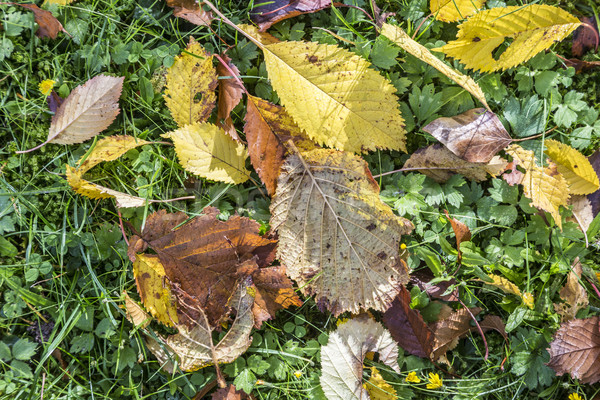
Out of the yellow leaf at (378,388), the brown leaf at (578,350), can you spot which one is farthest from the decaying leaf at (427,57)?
the yellow leaf at (378,388)

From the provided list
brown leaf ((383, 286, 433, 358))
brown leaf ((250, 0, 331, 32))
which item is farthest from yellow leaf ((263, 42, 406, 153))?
brown leaf ((383, 286, 433, 358))

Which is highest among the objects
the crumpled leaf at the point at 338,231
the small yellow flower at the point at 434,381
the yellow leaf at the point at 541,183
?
the yellow leaf at the point at 541,183

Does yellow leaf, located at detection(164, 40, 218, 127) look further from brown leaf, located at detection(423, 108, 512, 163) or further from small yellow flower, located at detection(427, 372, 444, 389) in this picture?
small yellow flower, located at detection(427, 372, 444, 389)

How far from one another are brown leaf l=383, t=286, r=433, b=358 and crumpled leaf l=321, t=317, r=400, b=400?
63 mm

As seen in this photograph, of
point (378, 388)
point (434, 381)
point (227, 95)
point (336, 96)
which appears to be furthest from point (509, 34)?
point (378, 388)

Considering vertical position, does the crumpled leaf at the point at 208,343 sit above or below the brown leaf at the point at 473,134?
below

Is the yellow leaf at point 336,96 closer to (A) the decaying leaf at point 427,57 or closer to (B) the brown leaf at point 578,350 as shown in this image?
(A) the decaying leaf at point 427,57

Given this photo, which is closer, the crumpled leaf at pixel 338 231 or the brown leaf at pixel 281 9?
the crumpled leaf at pixel 338 231

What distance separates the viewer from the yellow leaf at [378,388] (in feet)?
8.11

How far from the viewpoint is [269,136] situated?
2.44 metres

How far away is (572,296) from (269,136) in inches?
74.5

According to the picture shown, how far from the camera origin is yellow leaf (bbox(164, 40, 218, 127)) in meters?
2.48

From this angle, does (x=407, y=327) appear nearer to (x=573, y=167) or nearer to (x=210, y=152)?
(x=573, y=167)

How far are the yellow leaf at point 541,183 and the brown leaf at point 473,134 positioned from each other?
0.12m
